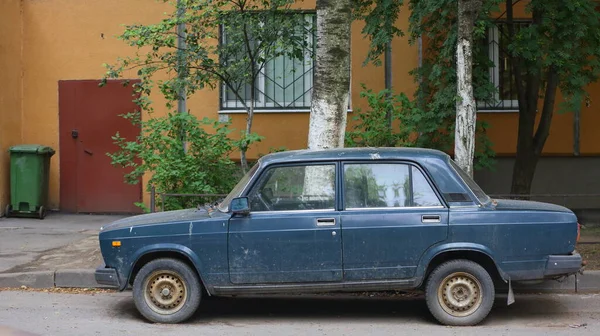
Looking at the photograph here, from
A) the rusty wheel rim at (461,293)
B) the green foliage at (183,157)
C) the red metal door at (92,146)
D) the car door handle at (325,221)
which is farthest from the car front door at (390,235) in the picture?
the red metal door at (92,146)

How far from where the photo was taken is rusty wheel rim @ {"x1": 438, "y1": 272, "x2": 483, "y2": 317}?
300 inches

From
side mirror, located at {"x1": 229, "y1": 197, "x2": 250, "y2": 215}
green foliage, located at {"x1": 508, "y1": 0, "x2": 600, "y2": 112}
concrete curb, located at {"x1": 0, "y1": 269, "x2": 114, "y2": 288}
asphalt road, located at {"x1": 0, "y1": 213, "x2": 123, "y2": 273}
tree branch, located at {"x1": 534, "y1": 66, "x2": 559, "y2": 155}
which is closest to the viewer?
side mirror, located at {"x1": 229, "y1": 197, "x2": 250, "y2": 215}

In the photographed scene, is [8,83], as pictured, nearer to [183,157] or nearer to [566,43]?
[183,157]

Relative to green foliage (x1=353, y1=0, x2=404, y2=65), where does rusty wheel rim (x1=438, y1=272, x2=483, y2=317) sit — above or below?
below

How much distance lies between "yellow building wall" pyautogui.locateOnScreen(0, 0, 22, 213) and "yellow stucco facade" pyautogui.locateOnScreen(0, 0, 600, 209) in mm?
18

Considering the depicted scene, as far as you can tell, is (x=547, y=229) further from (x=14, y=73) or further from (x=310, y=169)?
(x=14, y=73)

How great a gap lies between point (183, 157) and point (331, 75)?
2.56 meters

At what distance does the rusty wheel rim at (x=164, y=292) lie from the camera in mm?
7781

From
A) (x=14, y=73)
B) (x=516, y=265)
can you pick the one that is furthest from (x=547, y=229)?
(x=14, y=73)

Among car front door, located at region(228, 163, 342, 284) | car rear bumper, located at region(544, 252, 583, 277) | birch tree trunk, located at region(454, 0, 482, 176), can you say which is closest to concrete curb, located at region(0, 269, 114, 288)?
car front door, located at region(228, 163, 342, 284)

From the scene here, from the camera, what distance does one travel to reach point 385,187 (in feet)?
25.5

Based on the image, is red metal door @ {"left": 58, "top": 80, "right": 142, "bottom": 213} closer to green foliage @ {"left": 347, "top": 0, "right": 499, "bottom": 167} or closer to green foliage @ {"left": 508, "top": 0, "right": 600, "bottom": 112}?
green foliage @ {"left": 347, "top": 0, "right": 499, "bottom": 167}

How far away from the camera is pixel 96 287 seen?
9508 mm

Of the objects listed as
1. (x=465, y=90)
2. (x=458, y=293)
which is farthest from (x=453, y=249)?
(x=465, y=90)
